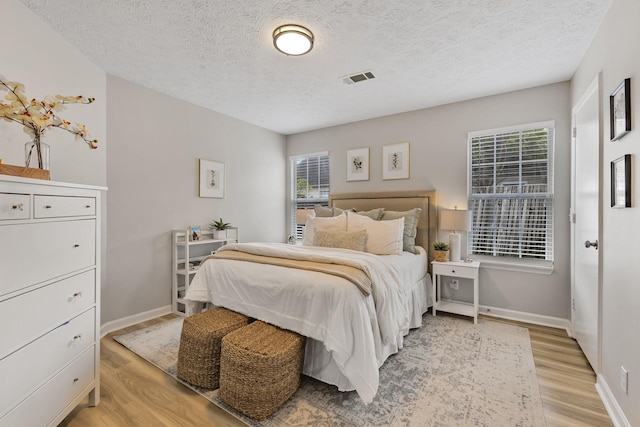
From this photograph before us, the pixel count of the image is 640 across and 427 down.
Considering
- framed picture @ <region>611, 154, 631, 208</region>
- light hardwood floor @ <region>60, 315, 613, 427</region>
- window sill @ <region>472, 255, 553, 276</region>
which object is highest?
framed picture @ <region>611, 154, 631, 208</region>

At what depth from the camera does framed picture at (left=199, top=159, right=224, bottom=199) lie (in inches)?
153

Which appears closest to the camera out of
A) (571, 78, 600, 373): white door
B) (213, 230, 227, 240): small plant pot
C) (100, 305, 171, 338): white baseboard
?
(571, 78, 600, 373): white door

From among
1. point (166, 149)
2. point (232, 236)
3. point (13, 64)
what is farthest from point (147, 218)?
point (13, 64)

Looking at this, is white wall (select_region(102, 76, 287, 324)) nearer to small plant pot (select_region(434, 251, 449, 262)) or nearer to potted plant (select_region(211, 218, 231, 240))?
potted plant (select_region(211, 218, 231, 240))

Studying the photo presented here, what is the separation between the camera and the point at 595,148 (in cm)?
219

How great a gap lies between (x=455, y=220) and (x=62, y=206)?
348 cm

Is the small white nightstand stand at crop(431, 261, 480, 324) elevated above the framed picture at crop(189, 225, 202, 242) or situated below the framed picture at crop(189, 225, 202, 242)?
below

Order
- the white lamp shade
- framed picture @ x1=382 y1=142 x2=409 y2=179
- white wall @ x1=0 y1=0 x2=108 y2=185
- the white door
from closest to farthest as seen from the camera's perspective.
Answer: white wall @ x1=0 y1=0 x2=108 y2=185, the white door, the white lamp shade, framed picture @ x1=382 y1=142 x2=409 y2=179

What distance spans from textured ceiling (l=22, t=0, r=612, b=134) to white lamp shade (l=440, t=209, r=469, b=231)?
141 centimetres

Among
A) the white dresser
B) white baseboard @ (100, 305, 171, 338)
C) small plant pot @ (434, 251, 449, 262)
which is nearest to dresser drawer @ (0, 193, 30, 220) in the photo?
the white dresser

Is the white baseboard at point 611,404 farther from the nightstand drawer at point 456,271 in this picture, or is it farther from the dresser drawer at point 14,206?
the dresser drawer at point 14,206

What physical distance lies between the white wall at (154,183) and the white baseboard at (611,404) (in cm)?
401

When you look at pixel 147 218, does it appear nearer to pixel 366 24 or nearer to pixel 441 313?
pixel 366 24

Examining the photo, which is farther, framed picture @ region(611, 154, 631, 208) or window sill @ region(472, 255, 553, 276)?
window sill @ region(472, 255, 553, 276)
